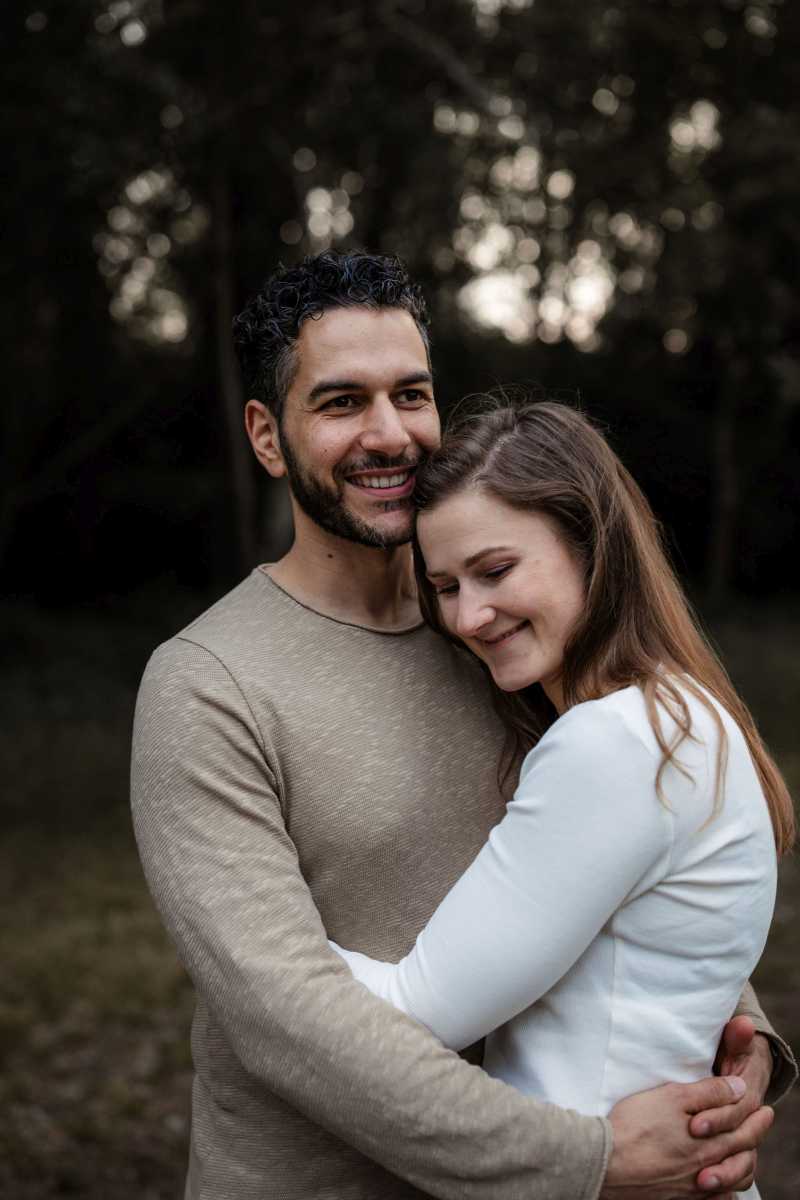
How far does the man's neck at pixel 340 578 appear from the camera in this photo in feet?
7.54

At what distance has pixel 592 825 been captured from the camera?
5.62 feet

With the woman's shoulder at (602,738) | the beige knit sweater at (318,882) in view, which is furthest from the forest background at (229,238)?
the woman's shoulder at (602,738)

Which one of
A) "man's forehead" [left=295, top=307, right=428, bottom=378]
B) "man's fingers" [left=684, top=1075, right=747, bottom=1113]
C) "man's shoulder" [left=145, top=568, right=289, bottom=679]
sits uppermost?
"man's forehead" [left=295, top=307, right=428, bottom=378]

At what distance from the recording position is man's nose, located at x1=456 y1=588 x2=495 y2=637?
78.5 inches

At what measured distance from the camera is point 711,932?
1.81m

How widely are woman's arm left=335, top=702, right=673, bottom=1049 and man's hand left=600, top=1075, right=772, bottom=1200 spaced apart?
228 mm

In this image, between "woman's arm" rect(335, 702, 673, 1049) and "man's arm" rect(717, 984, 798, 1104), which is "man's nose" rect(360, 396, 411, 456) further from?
"man's arm" rect(717, 984, 798, 1104)

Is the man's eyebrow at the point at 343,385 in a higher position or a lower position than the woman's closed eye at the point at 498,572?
higher

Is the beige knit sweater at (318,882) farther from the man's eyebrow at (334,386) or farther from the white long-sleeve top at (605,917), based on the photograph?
the man's eyebrow at (334,386)

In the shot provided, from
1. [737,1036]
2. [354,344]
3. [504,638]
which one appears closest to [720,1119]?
[737,1036]

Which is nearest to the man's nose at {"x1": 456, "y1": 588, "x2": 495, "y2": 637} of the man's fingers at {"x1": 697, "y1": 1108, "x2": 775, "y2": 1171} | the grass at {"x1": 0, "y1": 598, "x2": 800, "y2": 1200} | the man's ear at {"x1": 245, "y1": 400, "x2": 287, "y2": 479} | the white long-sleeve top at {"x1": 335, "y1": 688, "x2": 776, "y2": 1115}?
the white long-sleeve top at {"x1": 335, "y1": 688, "x2": 776, "y2": 1115}

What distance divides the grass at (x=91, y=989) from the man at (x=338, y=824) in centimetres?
273

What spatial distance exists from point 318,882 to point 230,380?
7.99 m

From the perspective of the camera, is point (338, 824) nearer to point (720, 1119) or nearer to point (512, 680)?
point (512, 680)
